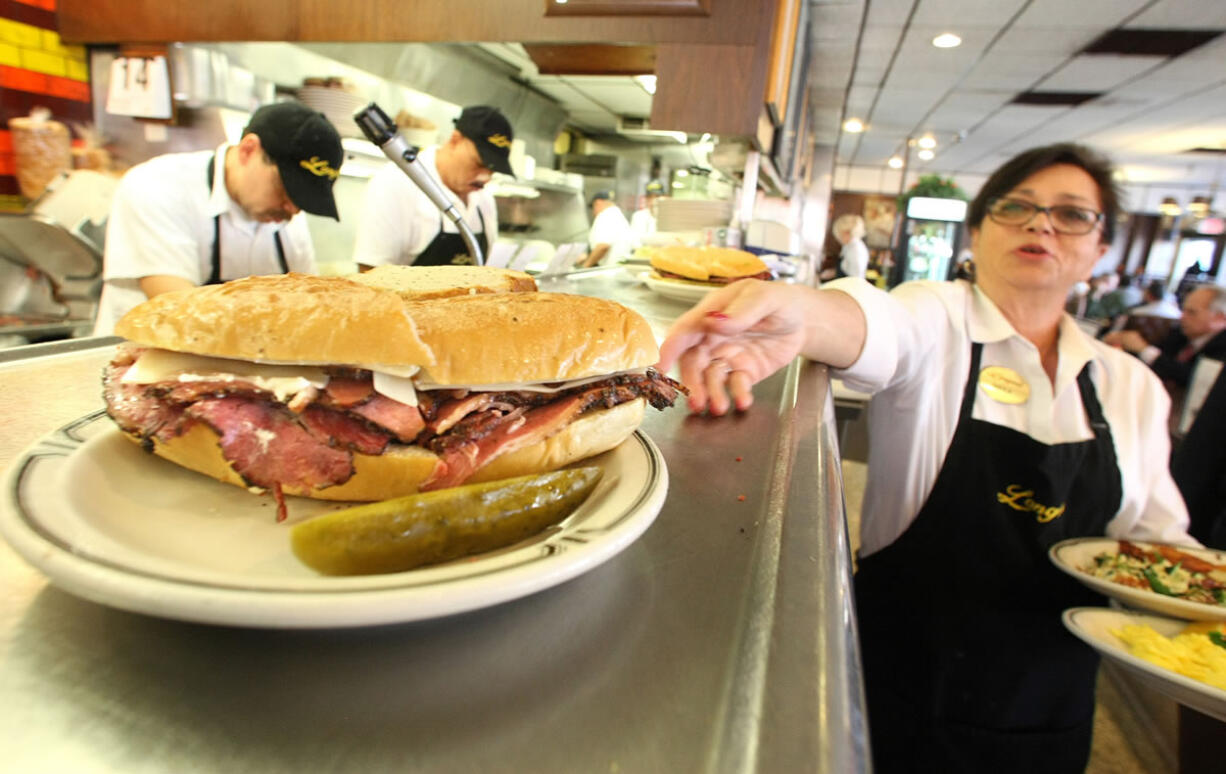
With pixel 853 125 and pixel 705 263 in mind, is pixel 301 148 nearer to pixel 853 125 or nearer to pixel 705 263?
pixel 705 263

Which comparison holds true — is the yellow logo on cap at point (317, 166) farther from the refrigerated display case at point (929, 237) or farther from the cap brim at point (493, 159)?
the refrigerated display case at point (929, 237)

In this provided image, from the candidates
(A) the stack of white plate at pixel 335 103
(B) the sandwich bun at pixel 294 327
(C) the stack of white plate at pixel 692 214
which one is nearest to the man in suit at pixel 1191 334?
(C) the stack of white plate at pixel 692 214

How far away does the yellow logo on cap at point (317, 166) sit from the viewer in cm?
233

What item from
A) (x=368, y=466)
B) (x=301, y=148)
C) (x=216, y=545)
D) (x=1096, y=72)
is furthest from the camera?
(x=1096, y=72)

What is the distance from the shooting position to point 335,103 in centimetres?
418

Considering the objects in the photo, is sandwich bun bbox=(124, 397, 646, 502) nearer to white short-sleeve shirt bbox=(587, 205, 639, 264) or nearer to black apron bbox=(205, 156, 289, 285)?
black apron bbox=(205, 156, 289, 285)

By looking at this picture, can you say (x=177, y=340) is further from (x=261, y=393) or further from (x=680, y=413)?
(x=680, y=413)

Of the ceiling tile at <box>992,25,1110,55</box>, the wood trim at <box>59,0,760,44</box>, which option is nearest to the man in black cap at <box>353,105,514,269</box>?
the wood trim at <box>59,0,760,44</box>

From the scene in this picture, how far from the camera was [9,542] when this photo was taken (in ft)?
1.44

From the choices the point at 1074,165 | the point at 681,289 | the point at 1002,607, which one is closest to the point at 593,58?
the point at 681,289

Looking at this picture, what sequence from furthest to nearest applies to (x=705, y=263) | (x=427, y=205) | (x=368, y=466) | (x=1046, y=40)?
1. (x=1046, y=40)
2. (x=427, y=205)
3. (x=705, y=263)
4. (x=368, y=466)

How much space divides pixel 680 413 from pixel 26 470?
3.04ft

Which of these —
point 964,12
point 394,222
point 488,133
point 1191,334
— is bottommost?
point 1191,334

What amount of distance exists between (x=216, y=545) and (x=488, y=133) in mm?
3019
